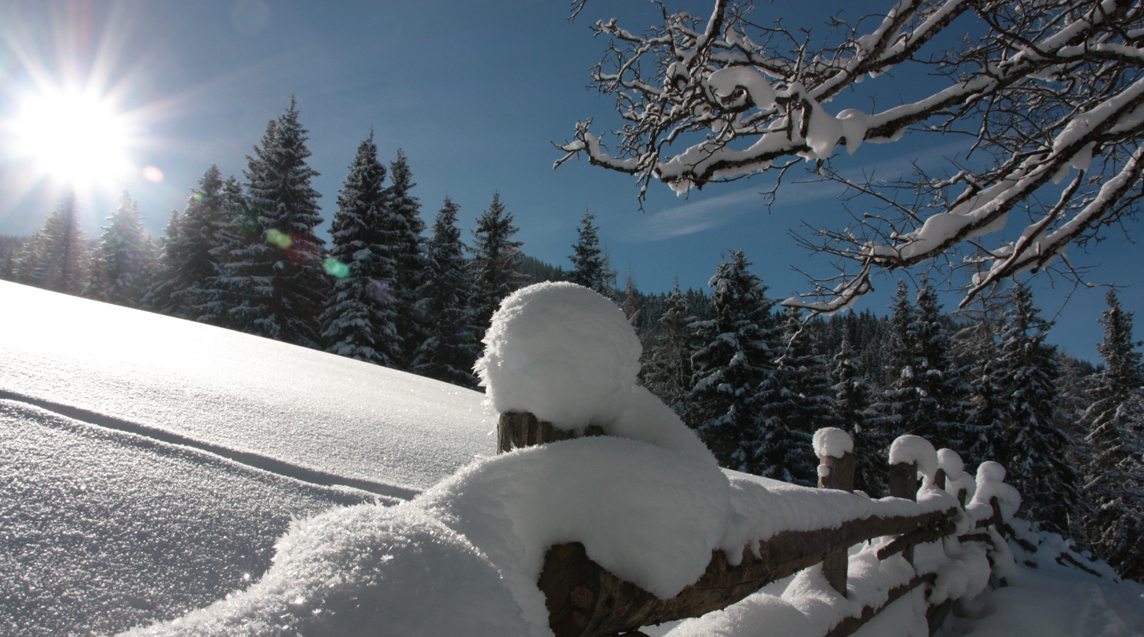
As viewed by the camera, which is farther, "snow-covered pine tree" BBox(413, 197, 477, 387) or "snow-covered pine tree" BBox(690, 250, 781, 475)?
"snow-covered pine tree" BBox(413, 197, 477, 387)

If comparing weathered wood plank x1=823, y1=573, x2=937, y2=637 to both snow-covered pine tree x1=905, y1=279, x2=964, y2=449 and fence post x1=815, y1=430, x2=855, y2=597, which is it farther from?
snow-covered pine tree x1=905, y1=279, x2=964, y2=449

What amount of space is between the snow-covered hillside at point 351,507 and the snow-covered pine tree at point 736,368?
20.6 m

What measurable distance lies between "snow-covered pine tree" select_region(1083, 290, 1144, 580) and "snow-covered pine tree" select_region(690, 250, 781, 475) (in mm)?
11963

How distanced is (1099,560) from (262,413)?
981 centimetres

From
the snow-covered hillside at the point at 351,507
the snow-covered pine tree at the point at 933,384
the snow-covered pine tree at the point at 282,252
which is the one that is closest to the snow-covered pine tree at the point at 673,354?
the snow-covered pine tree at the point at 933,384

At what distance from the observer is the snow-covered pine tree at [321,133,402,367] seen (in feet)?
70.0

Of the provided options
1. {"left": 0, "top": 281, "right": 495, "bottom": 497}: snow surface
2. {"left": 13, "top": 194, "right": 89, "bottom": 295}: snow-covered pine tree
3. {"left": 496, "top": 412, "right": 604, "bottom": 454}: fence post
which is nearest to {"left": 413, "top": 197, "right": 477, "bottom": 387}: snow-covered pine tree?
{"left": 0, "top": 281, "right": 495, "bottom": 497}: snow surface

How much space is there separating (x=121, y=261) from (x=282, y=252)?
67.0ft

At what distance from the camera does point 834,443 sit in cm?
318

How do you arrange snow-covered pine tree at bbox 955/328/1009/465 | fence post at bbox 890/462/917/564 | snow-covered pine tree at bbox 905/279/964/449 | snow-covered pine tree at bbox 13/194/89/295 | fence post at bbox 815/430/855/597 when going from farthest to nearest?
snow-covered pine tree at bbox 13/194/89/295, snow-covered pine tree at bbox 905/279/964/449, snow-covered pine tree at bbox 955/328/1009/465, fence post at bbox 890/462/917/564, fence post at bbox 815/430/855/597

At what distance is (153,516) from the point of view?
5.16 ft

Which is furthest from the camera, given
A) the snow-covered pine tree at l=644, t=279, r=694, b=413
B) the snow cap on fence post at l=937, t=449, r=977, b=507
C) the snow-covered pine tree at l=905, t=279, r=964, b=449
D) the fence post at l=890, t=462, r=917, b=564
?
the snow-covered pine tree at l=644, t=279, r=694, b=413

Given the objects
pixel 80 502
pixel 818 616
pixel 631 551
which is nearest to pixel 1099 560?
pixel 818 616

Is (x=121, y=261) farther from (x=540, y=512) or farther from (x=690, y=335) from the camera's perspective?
(x=540, y=512)
